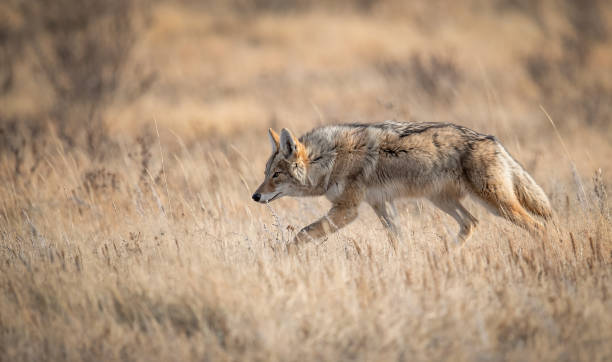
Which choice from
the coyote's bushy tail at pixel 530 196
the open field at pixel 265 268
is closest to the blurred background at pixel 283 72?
the open field at pixel 265 268

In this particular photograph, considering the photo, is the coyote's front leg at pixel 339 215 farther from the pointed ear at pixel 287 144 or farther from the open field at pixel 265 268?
the pointed ear at pixel 287 144

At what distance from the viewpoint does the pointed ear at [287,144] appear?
5.70 meters

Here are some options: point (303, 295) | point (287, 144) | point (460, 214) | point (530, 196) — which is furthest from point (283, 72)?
point (303, 295)

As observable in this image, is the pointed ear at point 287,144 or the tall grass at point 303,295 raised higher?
the pointed ear at point 287,144

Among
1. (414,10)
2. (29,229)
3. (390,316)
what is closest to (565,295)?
(390,316)

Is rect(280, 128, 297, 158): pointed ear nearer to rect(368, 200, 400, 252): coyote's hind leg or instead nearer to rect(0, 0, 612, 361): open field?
rect(0, 0, 612, 361): open field

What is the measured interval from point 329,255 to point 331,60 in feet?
55.0

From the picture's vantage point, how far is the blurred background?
11820 millimetres

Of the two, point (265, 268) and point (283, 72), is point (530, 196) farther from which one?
point (283, 72)

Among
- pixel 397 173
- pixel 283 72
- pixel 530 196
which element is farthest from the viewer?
pixel 283 72

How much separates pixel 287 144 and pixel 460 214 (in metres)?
1.99

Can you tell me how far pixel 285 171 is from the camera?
5.86 meters

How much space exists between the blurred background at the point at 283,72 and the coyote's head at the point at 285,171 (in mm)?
1343

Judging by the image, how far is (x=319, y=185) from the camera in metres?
5.90
